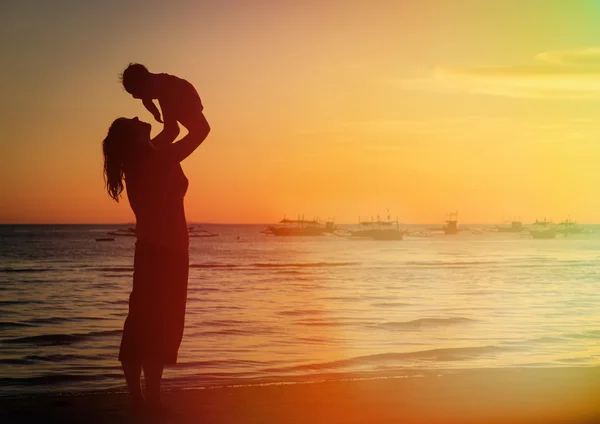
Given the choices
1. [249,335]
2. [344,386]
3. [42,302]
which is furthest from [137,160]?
[42,302]

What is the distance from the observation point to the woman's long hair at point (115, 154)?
4828mm

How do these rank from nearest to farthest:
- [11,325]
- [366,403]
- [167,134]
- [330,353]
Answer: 1. [167,134]
2. [366,403]
3. [330,353]
4. [11,325]

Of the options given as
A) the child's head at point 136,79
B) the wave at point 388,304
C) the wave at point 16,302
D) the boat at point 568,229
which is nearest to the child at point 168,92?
the child's head at point 136,79

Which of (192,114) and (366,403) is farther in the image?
(366,403)

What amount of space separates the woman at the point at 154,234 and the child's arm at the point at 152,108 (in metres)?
0.09

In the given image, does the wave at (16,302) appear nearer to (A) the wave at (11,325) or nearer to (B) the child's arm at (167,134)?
(A) the wave at (11,325)

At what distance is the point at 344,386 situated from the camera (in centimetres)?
647

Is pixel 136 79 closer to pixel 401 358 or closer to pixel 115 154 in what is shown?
pixel 115 154

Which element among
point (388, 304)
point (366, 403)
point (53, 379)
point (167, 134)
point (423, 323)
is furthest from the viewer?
point (388, 304)

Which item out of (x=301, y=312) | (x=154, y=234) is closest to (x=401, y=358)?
(x=154, y=234)

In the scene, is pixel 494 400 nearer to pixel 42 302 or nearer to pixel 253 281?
pixel 42 302

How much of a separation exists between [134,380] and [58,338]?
10002mm

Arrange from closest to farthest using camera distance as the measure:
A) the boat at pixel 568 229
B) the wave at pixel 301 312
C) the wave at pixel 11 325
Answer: the wave at pixel 11 325 < the wave at pixel 301 312 < the boat at pixel 568 229

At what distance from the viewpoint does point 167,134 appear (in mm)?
4902
